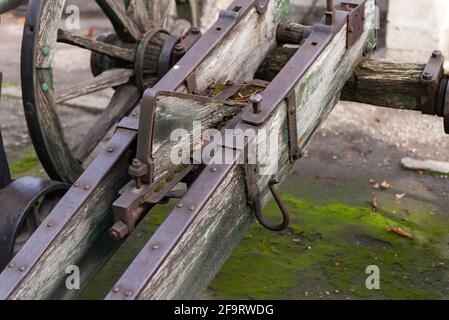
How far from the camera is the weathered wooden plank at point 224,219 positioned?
92.7 inches

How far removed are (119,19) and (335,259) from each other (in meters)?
1.68

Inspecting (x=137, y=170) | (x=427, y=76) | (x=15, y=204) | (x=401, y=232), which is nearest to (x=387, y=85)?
(x=427, y=76)

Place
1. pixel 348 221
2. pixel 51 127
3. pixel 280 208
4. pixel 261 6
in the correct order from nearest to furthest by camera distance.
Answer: pixel 280 208, pixel 261 6, pixel 51 127, pixel 348 221

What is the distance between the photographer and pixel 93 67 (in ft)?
14.2

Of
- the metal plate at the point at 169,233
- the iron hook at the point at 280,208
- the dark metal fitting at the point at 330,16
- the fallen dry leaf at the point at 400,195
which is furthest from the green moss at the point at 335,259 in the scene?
the dark metal fitting at the point at 330,16

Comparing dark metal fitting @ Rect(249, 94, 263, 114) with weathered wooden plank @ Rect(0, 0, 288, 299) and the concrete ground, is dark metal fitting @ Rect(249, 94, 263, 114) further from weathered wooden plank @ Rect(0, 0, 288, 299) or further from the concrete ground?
the concrete ground

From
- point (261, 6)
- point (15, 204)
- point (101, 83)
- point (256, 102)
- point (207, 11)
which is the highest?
point (261, 6)

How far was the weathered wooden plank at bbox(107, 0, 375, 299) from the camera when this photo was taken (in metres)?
2.35

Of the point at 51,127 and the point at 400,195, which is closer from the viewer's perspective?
the point at 51,127

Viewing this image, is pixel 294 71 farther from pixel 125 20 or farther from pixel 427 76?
pixel 125 20

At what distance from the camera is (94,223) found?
2781 mm

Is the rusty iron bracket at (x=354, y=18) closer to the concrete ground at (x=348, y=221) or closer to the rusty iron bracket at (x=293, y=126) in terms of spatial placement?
the rusty iron bracket at (x=293, y=126)

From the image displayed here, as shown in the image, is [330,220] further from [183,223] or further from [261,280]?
[183,223]

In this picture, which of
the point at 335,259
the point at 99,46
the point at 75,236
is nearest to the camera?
the point at 75,236
